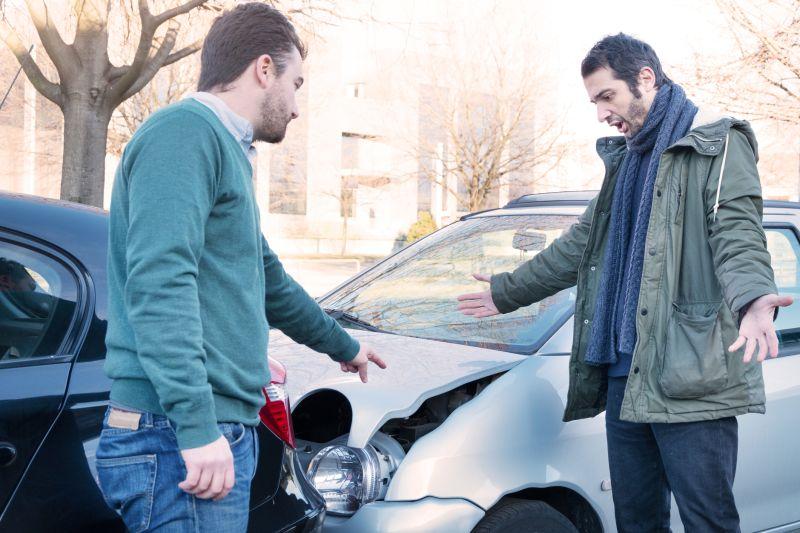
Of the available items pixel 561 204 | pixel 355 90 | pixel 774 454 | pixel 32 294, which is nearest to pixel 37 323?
pixel 32 294

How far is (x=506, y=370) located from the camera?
308cm

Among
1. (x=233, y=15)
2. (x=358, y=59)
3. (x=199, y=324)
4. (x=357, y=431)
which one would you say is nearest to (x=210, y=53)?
(x=233, y=15)

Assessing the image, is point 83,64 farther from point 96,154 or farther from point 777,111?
point 777,111

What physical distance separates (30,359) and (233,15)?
3.10 feet

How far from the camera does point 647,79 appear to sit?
2.76 m

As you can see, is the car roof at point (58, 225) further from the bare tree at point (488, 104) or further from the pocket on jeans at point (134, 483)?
the bare tree at point (488, 104)

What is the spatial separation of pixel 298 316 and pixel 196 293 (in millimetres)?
736

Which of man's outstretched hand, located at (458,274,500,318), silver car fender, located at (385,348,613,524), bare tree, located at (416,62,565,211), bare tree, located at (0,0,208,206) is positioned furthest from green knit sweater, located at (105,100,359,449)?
bare tree, located at (416,62,565,211)

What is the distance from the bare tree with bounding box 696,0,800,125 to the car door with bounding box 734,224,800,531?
8035 mm

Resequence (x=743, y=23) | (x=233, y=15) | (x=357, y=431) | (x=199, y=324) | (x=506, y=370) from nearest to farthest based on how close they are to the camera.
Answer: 1. (x=199, y=324)
2. (x=233, y=15)
3. (x=357, y=431)
4. (x=506, y=370)
5. (x=743, y=23)

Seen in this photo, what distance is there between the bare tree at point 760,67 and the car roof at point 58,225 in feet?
32.9

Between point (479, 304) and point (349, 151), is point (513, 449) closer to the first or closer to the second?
point (479, 304)

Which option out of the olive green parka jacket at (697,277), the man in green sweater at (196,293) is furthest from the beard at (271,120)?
the olive green parka jacket at (697,277)

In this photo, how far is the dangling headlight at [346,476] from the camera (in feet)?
9.35
